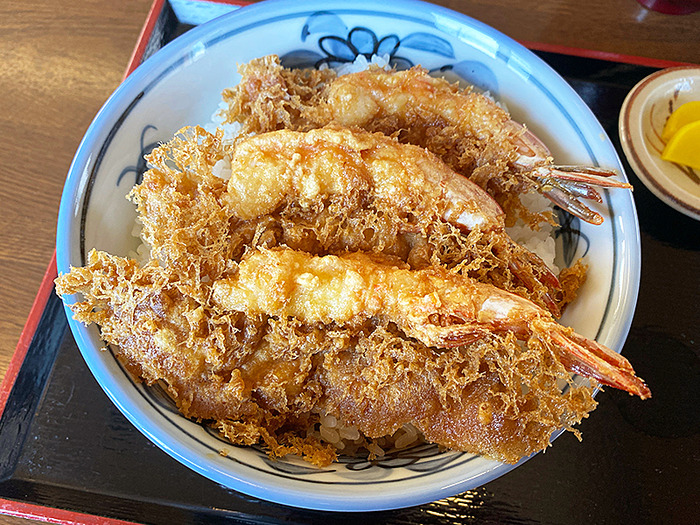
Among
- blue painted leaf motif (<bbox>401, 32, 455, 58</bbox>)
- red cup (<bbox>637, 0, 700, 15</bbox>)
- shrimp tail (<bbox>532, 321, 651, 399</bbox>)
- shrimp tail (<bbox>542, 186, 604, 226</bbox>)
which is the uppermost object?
red cup (<bbox>637, 0, 700, 15</bbox>)

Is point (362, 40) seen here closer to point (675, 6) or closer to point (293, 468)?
point (293, 468)

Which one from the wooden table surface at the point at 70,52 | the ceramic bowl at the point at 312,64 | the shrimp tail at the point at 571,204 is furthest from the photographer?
the wooden table surface at the point at 70,52

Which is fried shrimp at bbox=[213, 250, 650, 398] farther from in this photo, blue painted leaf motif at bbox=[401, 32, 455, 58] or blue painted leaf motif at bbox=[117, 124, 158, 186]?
blue painted leaf motif at bbox=[401, 32, 455, 58]

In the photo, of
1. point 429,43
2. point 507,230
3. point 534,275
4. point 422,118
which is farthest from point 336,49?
point 534,275

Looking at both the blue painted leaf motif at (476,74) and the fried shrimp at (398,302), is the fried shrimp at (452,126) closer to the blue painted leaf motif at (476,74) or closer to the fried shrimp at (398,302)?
the blue painted leaf motif at (476,74)

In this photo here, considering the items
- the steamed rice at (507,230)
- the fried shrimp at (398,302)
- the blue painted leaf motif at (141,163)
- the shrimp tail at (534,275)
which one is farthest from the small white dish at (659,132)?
the blue painted leaf motif at (141,163)

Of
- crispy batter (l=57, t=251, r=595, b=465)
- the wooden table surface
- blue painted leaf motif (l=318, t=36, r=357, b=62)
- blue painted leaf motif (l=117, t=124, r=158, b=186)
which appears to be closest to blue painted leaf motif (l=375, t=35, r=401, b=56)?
blue painted leaf motif (l=318, t=36, r=357, b=62)
